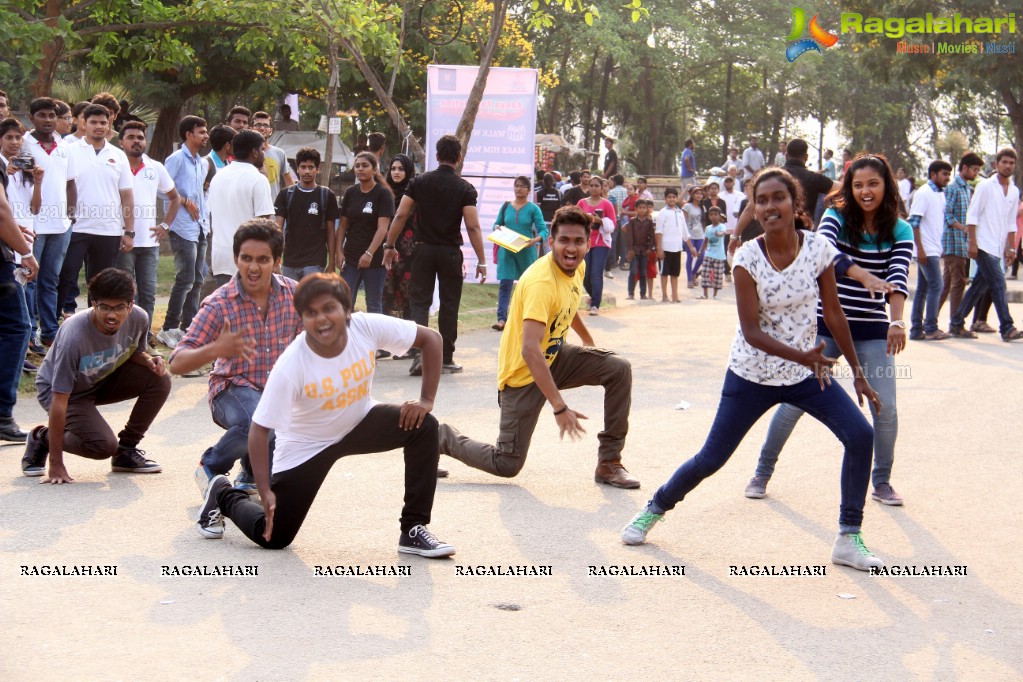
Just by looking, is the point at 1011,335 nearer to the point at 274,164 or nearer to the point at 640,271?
the point at 640,271

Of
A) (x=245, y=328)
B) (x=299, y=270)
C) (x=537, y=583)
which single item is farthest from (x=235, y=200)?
(x=537, y=583)

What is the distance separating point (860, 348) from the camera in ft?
20.2

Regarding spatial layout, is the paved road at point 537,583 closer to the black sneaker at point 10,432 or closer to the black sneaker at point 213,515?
the black sneaker at point 213,515

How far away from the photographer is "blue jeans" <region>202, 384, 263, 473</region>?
19.0 ft

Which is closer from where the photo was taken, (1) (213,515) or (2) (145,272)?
(1) (213,515)

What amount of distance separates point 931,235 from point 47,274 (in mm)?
8863

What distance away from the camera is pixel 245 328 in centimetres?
574

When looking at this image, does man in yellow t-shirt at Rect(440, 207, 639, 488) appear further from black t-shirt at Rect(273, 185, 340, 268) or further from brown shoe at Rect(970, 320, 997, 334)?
brown shoe at Rect(970, 320, 997, 334)

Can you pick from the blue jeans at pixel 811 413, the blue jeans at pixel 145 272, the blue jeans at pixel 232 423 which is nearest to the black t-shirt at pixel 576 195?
the blue jeans at pixel 145 272

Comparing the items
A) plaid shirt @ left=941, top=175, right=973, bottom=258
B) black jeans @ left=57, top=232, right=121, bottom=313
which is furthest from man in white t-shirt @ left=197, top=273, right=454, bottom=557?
plaid shirt @ left=941, top=175, right=973, bottom=258

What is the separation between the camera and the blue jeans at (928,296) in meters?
13.1

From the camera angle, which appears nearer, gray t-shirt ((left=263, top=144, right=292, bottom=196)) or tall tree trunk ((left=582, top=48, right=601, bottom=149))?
gray t-shirt ((left=263, top=144, right=292, bottom=196))

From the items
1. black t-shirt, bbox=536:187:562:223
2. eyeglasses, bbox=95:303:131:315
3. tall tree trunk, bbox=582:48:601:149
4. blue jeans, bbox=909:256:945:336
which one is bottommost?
blue jeans, bbox=909:256:945:336

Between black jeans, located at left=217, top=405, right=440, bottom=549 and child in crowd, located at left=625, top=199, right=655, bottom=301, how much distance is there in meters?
Answer: 13.1
